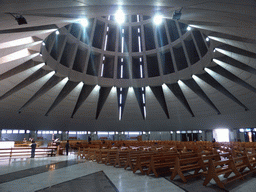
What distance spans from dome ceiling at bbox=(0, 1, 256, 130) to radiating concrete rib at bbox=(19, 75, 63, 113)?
106 millimetres

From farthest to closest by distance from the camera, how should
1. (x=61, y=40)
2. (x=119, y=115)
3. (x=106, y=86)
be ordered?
(x=119, y=115) → (x=106, y=86) → (x=61, y=40)

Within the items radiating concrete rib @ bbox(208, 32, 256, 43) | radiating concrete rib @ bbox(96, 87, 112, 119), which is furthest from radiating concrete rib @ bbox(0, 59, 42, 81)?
radiating concrete rib @ bbox(208, 32, 256, 43)

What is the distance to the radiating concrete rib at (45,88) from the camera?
67.7 ft

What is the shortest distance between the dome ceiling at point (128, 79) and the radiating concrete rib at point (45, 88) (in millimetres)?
106

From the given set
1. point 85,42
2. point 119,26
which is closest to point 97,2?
point 85,42

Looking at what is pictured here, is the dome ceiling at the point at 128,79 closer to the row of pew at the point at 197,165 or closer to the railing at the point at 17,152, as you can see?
the railing at the point at 17,152

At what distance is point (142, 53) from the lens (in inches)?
962

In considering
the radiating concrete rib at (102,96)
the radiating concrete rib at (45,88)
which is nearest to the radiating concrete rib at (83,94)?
the radiating concrete rib at (102,96)

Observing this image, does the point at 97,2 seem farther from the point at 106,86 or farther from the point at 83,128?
the point at 83,128

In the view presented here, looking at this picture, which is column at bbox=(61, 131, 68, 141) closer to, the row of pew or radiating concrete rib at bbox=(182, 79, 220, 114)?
radiating concrete rib at bbox=(182, 79, 220, 114)

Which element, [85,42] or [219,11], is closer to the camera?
[219,11]

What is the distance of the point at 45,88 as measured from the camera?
20797 mm

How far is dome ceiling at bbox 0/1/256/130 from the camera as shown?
17734mm

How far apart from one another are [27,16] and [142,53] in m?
19.0
